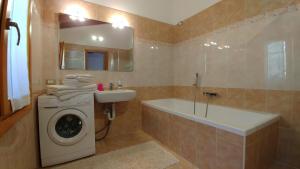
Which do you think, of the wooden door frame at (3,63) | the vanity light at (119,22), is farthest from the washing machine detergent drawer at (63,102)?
the vanity light at (119,22)

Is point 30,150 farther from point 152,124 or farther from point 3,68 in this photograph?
point 152,124

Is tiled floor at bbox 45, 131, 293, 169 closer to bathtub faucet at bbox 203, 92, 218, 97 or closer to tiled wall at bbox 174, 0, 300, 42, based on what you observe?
bathtub faucet at bbox 203, 92, 218, 97

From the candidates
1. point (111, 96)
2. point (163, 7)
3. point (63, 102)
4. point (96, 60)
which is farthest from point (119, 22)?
point (63, 102)

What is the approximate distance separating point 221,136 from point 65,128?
1.73 meters

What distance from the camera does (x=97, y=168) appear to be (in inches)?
59.7

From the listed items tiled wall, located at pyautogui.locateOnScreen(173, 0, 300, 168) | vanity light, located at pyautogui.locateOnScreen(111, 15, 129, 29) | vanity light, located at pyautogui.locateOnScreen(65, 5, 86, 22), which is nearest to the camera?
tiled wall, located at pyautogui.locateOnScreen(173, 0, 300, 168)

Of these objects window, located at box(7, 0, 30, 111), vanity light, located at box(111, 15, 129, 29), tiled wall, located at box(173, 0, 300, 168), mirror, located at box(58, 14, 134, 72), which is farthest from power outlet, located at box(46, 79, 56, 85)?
tiled wall, located at box(173, 0, 300, 168)

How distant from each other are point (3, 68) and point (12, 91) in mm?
185

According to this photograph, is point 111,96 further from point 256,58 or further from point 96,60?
point 256,58

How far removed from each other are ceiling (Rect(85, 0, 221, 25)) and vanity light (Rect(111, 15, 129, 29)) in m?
0.16

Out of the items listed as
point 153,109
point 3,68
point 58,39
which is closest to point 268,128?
point 153,109

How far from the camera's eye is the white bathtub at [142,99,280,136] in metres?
1.25

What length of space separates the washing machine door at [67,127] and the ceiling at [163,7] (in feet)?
5.68

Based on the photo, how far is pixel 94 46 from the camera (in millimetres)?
2232
